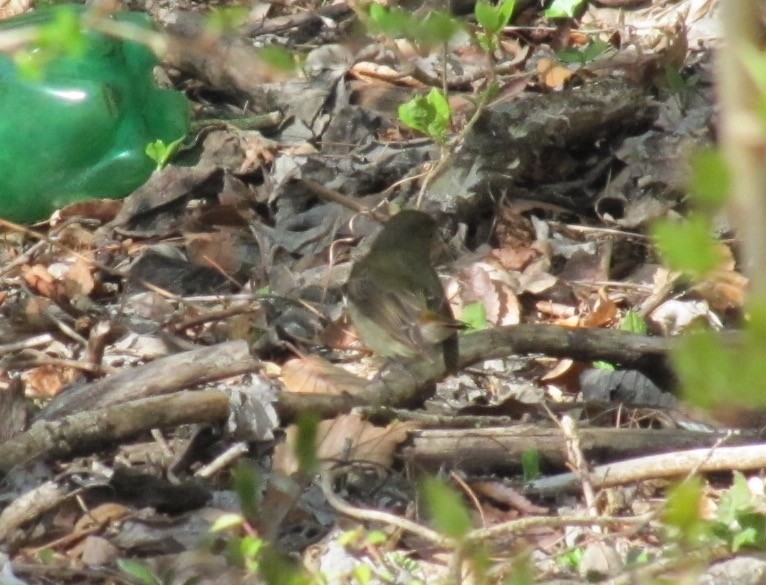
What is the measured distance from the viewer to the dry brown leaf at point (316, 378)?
4129mm

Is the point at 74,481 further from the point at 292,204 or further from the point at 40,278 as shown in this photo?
the point at 292,204

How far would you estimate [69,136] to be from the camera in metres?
6.12

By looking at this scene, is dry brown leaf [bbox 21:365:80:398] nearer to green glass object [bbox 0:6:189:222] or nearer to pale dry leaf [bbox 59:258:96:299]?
pale dry leaf [bbox 59:258:96:299]

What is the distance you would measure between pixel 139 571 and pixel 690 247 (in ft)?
8.03

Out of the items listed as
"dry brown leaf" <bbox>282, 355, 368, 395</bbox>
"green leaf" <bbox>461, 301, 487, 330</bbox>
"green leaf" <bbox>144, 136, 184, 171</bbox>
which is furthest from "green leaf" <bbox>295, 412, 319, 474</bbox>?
"green leaf" <bbox>144, 136, 184, 171</bbox>

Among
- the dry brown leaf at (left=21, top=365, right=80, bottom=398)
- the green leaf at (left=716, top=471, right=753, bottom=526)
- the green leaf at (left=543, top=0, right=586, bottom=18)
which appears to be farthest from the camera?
the green leaf at (left=543, top=0, right=586, bottom=18)

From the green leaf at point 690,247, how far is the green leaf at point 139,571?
7.73ft

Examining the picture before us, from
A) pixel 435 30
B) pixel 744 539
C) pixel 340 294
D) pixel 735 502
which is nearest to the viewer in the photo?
pixel 435 30

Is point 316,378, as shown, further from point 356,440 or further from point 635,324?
point 635,324

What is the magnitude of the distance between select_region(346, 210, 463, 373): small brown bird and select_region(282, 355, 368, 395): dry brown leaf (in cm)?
25

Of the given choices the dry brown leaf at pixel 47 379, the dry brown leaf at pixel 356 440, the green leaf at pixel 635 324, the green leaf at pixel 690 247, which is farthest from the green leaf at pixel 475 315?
the green leaf at pixel 690 247

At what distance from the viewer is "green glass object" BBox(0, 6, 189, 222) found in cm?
611

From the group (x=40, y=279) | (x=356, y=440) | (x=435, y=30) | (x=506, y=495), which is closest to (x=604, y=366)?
(x=506, y=495)

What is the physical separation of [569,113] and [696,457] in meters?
2.50
